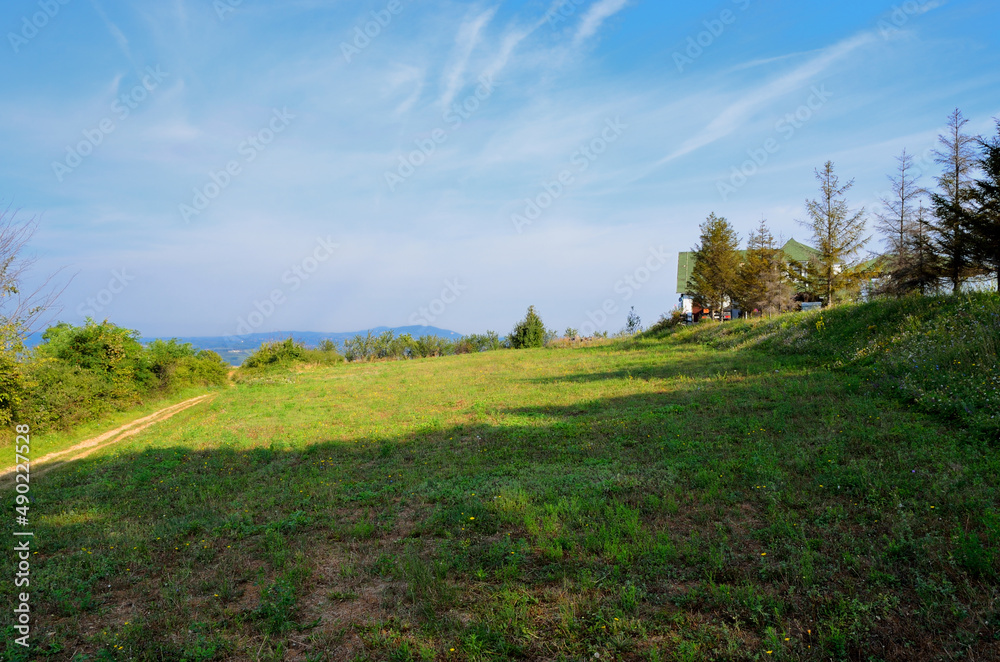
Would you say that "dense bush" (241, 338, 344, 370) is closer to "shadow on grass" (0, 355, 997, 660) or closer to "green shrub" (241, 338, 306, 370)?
"green shrub" (241, 338, 306, 370)

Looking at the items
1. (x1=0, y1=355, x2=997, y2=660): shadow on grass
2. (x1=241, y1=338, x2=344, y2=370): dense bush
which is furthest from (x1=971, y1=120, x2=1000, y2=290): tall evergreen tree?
(x1=241, y1=338, x2=344, y2=370): dense bush

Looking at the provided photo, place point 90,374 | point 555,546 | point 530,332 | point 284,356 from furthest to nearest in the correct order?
1. point 530,332
2. point 284,356
3. point 90,374
4. point 555,546

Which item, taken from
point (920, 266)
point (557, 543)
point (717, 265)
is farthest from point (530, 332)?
point (557, 543)

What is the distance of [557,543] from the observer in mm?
4770

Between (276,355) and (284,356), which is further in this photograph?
(284,356)

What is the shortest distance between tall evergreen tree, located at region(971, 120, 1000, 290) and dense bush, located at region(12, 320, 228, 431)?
87.8 ft

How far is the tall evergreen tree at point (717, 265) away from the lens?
32062 mm

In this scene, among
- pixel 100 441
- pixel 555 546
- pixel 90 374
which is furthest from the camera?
pixel 90 374

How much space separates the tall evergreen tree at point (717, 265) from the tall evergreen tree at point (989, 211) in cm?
1612

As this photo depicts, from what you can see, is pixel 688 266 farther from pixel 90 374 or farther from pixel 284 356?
pixel 90 374

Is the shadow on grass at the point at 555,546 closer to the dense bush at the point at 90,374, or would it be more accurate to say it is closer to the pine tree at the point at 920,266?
the dense bush at the point at 90,374

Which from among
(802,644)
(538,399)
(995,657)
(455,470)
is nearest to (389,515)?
(455,470)

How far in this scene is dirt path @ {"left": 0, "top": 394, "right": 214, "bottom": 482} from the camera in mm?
10602

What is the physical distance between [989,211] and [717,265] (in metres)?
17.2
